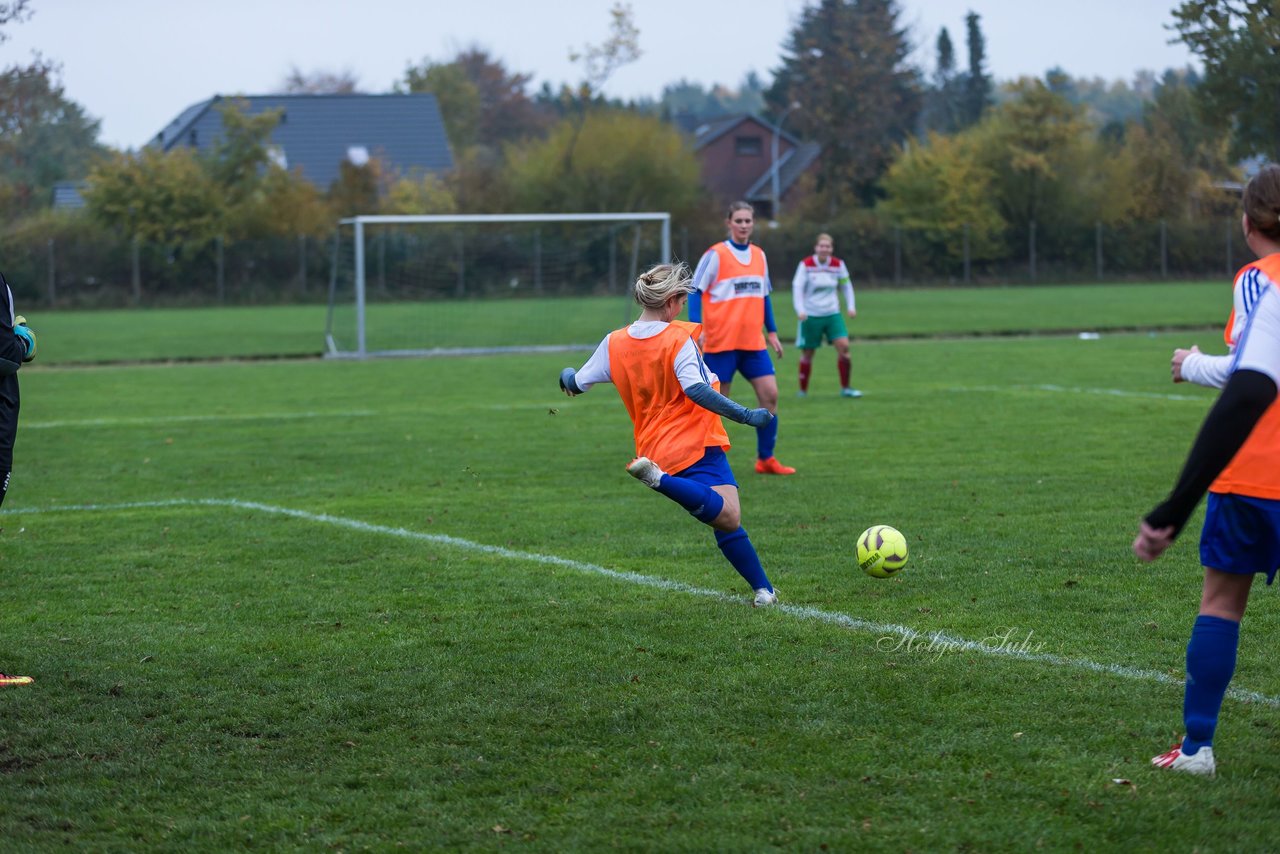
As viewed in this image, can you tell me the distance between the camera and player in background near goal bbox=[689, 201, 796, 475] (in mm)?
11000

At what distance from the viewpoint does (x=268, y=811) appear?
413 cm

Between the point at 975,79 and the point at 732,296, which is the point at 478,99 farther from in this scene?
the point at 732,296

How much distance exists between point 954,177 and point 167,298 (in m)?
27.6

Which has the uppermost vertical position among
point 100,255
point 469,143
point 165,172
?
point 469,143

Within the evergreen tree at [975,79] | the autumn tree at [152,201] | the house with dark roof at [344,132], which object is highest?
Result: the evergreen tree at [975,79]

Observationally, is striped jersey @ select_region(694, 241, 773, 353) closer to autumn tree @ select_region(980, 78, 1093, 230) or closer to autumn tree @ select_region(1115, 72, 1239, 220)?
autumn tree @ select_region(980, 78, 1093, 230)

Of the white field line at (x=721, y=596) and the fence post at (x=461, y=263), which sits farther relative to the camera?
the fence post at (x=461, y=263)

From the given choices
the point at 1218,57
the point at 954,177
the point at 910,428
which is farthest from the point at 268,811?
the point at 954,177

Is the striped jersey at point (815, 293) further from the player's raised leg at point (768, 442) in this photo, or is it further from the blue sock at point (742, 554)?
the blue sock at point (742, 554)

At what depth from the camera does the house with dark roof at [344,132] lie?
59344 mm

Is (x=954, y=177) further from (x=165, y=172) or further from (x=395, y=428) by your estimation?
(x=395, y=428)

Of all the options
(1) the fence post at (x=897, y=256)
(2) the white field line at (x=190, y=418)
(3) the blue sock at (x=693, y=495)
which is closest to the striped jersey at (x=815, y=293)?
(2) the white field line at (x=190, y=418)

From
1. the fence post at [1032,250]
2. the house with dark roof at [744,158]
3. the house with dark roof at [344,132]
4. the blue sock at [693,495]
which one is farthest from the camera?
the house with dark roof at [744,158]

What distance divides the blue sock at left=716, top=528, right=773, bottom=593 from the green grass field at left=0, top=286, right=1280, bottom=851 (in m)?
0.24
